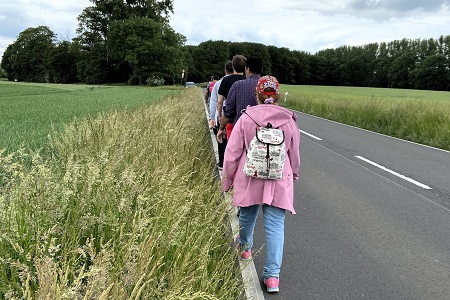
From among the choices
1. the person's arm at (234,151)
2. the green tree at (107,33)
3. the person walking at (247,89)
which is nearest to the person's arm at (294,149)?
the person's arm at (234,151)

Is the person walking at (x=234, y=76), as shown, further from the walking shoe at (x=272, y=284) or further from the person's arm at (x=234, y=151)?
the walking shoe at (x=272, y=284)

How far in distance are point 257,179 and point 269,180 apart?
11 centimetres

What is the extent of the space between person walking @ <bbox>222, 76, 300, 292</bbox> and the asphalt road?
0.89 feet

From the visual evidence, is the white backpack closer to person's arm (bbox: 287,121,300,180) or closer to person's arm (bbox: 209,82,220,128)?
person's arm (bbox: 287,121,300,180)

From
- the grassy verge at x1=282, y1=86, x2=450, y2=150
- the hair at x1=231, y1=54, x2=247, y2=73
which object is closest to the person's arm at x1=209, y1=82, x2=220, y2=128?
the hair at x1=231, y1=54, x2=247, y2=73

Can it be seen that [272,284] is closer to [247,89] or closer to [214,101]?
[247,89]

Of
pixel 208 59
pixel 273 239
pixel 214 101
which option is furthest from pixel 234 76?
pixel 208 59

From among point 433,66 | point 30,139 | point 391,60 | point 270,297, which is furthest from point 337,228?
point 391,60

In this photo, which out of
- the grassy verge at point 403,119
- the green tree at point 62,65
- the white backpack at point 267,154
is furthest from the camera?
the green tree at point 62,65

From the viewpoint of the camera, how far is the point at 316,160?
10195mm

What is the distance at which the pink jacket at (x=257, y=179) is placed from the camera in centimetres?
354

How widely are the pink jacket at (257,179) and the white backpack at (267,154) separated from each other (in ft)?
0.37

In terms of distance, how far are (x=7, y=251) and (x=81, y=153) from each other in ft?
7.68

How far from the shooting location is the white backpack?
11.2 ft
